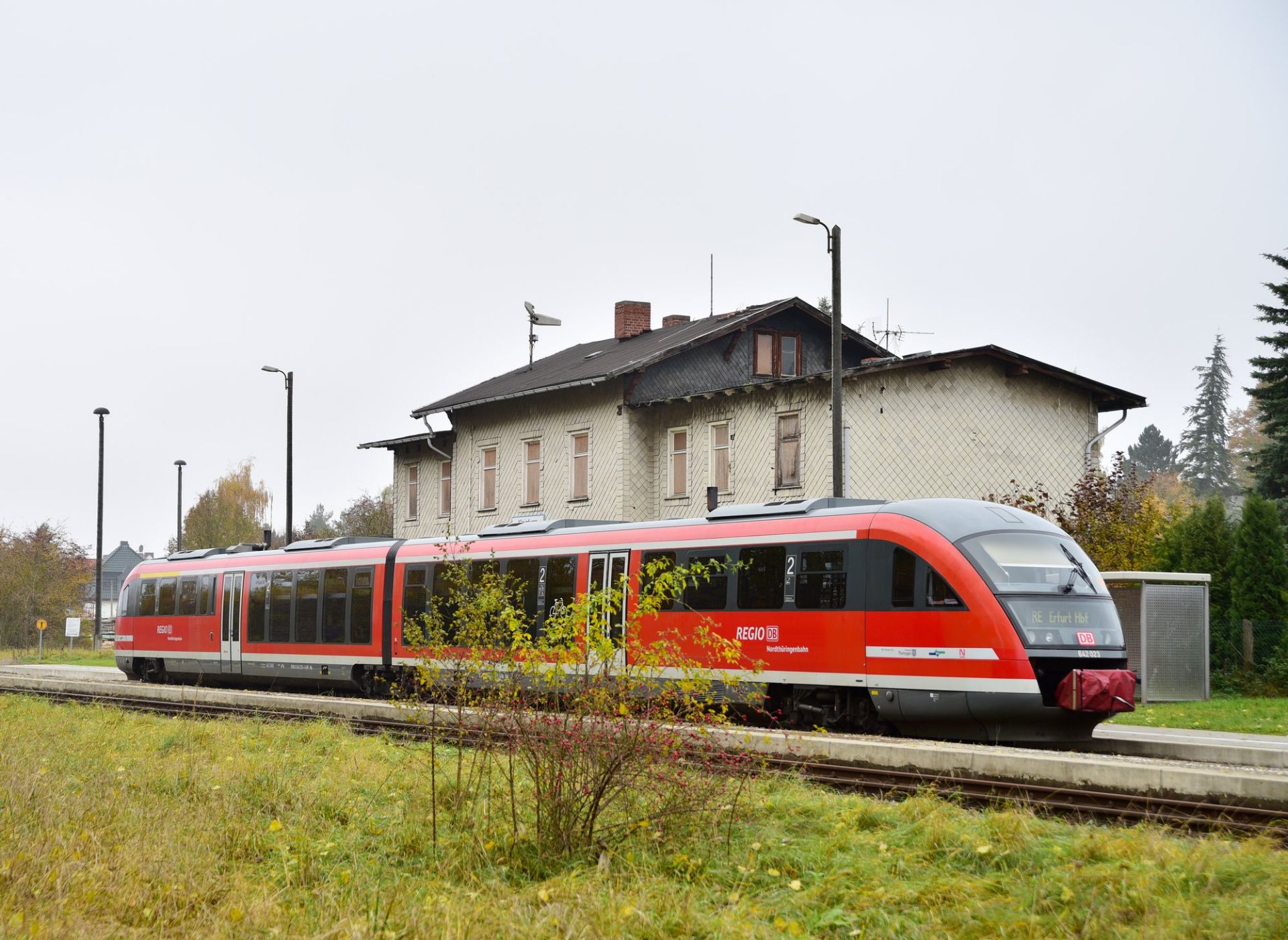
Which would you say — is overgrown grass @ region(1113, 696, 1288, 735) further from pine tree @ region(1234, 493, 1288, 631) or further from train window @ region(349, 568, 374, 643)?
train window @ region(349, 568, 374, 643)

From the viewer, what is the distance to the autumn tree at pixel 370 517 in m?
74.4

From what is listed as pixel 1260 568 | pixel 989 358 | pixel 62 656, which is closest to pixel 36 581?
pixel 62 656

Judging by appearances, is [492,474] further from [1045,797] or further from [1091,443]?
[1045,797]

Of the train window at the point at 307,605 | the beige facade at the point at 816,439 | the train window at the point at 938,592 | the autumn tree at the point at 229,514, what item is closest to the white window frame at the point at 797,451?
the beige facade at the point at 816,439

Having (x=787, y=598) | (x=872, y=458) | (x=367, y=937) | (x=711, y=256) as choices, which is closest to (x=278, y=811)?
(x=367, y=937)

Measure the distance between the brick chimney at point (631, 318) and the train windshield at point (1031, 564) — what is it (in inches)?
1022

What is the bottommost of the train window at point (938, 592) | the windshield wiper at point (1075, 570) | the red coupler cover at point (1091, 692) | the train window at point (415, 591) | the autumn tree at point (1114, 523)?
the red coupler cover at point (1091, 692)

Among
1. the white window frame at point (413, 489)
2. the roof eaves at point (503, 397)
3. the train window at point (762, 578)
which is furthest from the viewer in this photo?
the white window frame at point (413, 489)

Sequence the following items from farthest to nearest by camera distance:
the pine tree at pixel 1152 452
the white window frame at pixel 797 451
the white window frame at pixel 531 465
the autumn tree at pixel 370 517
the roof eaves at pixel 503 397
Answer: the pine tree at pixel 1152 452 < the autumn tree at pixel 370 517 < the white window frame at pixel 531 465 < the roof eaves at pixel 503 397 < the white window frame at pixel 797 451

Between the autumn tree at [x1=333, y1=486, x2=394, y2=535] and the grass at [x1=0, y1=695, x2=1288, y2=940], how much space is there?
2241 inches

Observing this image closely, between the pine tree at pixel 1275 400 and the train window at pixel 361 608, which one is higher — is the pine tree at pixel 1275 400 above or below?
above

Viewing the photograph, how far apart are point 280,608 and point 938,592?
15.2 meters

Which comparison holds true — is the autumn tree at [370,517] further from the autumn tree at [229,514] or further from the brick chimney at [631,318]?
the brick chimney at [631,318]

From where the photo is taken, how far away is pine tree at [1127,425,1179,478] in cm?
11794
